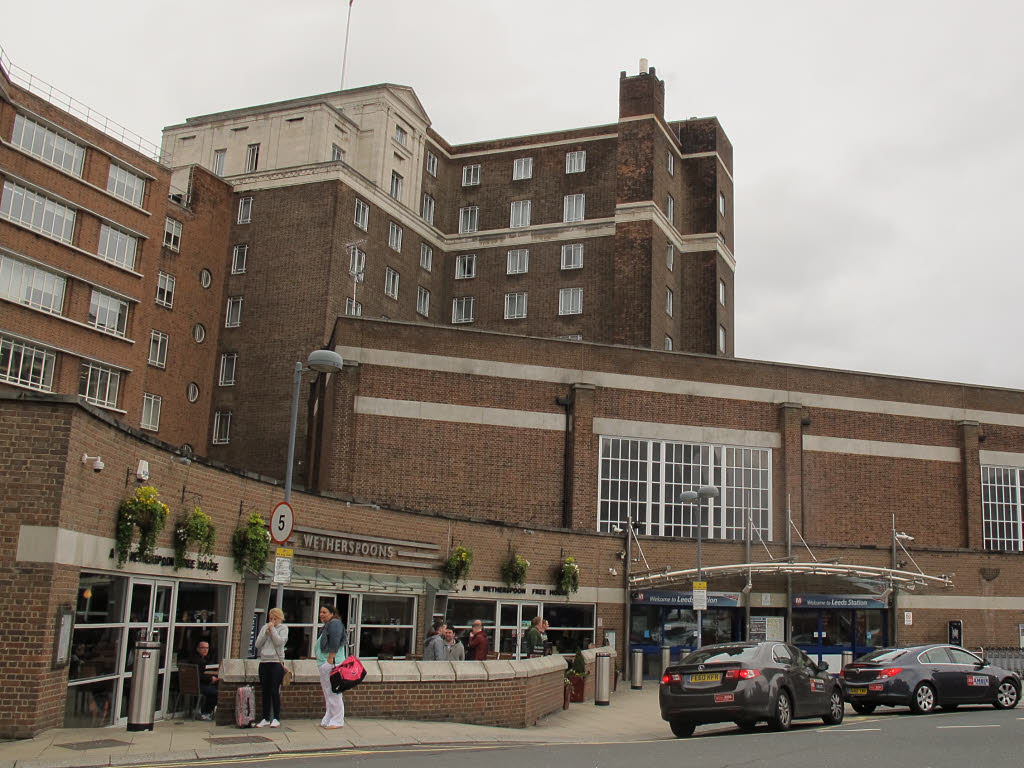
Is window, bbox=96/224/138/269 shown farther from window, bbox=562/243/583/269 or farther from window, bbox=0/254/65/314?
window, bbox=562/243/583/269

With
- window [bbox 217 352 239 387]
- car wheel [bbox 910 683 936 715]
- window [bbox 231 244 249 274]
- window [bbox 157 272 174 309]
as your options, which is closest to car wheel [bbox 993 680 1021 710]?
car wheel [bbox 910 683 936 715]

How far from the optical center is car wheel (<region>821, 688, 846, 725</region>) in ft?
61.4

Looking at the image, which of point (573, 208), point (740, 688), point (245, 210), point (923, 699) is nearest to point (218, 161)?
point (245, 210)

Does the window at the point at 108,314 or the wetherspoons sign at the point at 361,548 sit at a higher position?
the window at the point at 108,314

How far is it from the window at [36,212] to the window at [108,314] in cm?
281

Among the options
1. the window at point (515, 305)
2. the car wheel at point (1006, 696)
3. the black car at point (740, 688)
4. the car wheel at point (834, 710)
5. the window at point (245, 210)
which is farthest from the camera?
the window at point (515, 305)

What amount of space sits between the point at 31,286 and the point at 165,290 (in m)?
9.76

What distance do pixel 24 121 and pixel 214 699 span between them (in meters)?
31.8

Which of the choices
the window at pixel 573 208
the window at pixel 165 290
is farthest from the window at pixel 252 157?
the window at pixel 573 208

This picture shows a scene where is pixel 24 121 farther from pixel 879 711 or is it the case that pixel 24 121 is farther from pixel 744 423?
pixel 879 711

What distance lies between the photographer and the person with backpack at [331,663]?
48.6 feet

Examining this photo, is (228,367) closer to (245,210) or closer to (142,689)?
(245,210)

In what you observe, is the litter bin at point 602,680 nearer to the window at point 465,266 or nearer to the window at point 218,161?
the window at point 465,266

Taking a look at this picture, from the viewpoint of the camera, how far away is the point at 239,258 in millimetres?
53250
